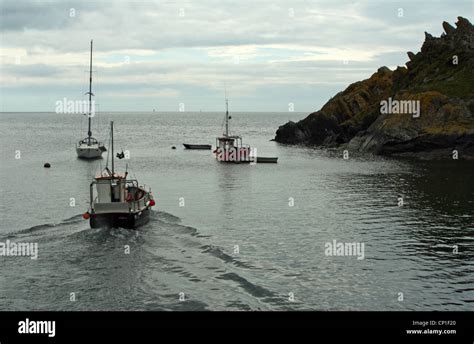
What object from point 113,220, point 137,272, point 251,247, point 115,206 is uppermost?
point 115,206

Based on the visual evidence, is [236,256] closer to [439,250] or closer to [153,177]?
[439,250]

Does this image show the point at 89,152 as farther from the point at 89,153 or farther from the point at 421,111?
the point at 421,111

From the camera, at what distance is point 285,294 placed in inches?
1046

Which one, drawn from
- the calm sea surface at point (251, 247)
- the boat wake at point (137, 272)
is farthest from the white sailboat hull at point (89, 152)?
the boat wake at point (137, 272)

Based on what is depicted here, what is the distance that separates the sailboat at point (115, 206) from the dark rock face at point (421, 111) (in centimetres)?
6651

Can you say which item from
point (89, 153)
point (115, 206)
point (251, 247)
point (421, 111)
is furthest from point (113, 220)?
point (421, 111)

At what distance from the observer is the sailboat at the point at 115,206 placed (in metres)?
38.1

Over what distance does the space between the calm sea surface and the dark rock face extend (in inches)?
1092

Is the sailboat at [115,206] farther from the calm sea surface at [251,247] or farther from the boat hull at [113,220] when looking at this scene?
the calm sea surface at [251,247]

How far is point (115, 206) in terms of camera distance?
3831 cm

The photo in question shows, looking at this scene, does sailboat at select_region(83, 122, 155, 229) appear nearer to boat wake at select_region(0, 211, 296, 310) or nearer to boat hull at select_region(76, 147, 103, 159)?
boat wake at select_region(0, 211, 296, 310)

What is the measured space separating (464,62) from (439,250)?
98014mm

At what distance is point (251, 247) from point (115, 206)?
1039cm
